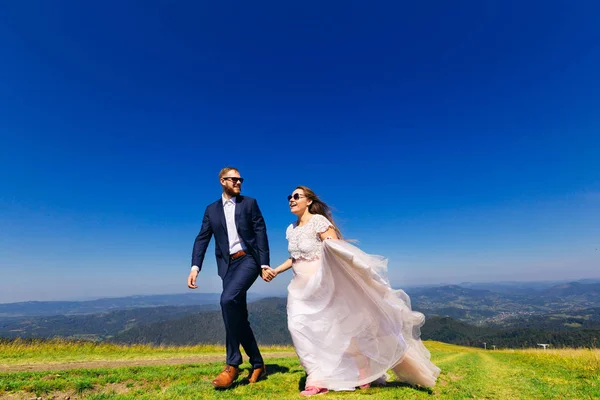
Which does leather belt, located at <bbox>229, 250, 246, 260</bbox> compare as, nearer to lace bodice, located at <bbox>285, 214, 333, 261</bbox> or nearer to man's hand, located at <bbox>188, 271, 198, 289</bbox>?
man's hand, located at <bbox>188, 271, 198, 289</bbox>

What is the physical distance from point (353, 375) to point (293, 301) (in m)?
1.65

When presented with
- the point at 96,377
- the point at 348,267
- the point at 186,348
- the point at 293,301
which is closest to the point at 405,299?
the point at 348,267

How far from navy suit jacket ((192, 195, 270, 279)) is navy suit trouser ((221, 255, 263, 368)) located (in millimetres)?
183

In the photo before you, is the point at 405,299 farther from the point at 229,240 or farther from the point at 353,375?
the point at 229,240

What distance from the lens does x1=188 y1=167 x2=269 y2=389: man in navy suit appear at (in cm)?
610

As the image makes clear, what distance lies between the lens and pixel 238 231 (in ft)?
21.1

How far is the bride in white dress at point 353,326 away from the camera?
5430mm

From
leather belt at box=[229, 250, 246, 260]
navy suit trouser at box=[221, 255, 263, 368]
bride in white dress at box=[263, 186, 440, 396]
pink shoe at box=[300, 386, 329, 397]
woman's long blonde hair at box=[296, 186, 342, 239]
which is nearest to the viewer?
pink shoe at box=[300, 386, 329, 397]

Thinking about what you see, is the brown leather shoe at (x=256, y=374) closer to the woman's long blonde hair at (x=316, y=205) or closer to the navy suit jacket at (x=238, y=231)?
the navy suit jacket at (x=238, y=231)

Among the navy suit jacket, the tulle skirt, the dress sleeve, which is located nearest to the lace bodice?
the dress sleeve

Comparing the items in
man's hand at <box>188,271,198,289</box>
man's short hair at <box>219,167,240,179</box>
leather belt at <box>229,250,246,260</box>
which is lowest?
man's hand at <box>188,271,198,289</box>

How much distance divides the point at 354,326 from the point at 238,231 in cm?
290

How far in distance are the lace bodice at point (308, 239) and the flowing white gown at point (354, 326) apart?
0.42 meters

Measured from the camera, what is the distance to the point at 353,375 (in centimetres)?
549
